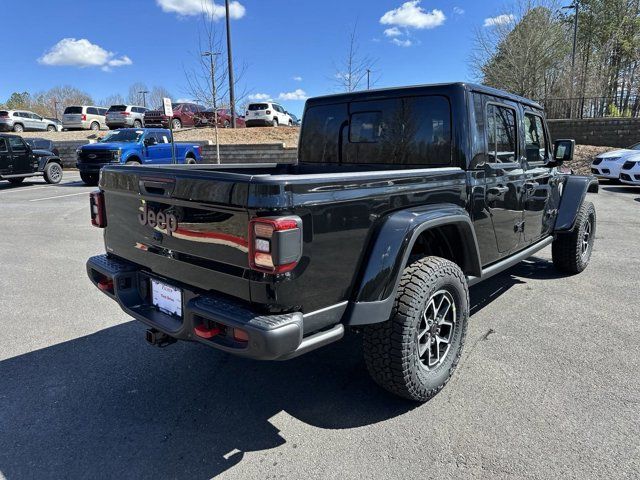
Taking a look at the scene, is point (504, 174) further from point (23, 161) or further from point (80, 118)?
point (80, 118)

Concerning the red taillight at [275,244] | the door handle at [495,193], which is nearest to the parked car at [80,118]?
the door handle at [495,193]

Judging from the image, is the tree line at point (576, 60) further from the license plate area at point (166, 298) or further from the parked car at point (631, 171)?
the license plate area at point (166, 298)

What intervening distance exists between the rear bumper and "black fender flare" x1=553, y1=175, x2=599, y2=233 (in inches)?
147

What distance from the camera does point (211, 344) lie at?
2248 millimetres

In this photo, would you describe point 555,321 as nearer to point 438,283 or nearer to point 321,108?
point 438,283

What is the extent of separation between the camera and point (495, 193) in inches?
141

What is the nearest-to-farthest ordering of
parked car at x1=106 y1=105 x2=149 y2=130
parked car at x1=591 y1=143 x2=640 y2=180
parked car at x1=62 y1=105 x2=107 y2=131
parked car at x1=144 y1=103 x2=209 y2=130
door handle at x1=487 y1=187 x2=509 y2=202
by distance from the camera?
1. door handle at x1=487 y1=187 x2=509 y2=202
2. parked car at x1=591 y1=143 x2=640 y2=180
3. parked car at x1=144 y1=103 x2=209 y2=130
4. parked car at x1=106 y1=105 x2=149 y2=130
5. parked car at x1=62 y1=105 x2=107 y2=131

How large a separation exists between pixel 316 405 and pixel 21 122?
35616mm

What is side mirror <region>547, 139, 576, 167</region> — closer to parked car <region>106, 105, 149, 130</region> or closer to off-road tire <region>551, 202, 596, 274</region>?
off-road tire <region>551, 202, 596, 274</region>

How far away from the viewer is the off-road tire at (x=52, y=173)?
16.2 m

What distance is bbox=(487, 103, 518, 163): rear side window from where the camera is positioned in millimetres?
3602

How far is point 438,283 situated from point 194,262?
1454 millimetres

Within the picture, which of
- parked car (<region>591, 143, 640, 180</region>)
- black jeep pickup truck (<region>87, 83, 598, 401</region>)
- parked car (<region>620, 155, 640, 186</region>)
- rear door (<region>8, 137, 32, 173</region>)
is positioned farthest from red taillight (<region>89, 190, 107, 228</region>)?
parked car (<region>591, 143, 640, 180</region>)

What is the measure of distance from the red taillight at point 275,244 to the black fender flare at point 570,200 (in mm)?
3987
